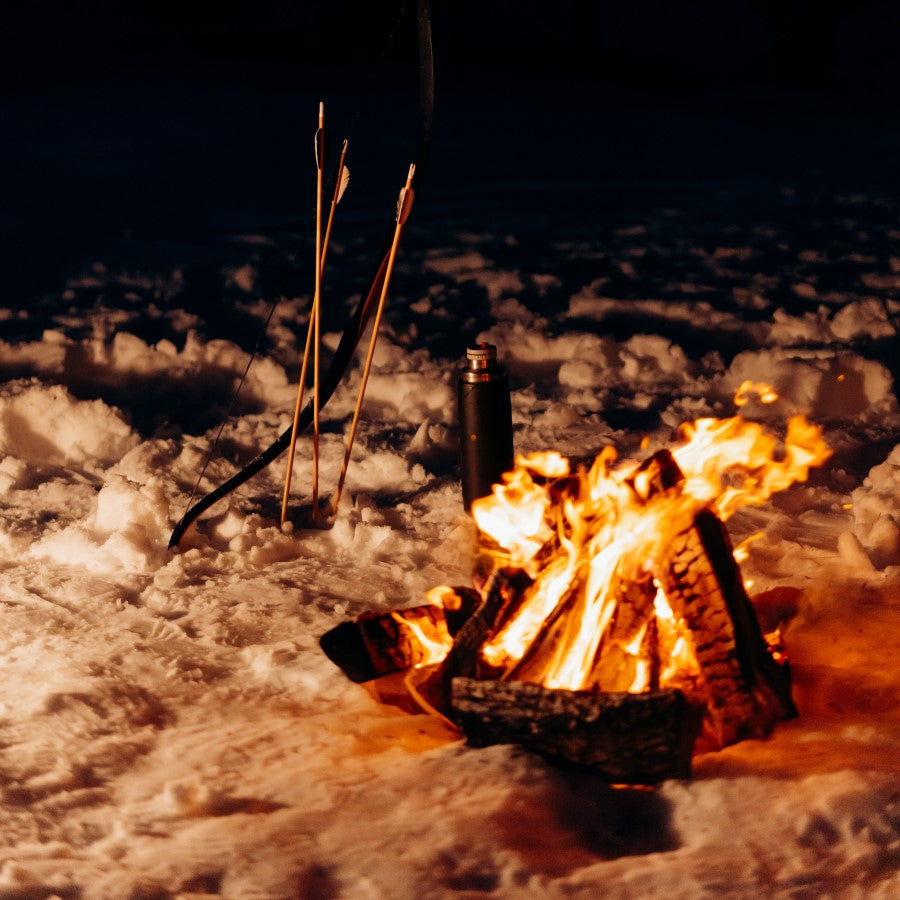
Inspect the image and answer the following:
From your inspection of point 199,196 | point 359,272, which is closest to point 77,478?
point 359,272

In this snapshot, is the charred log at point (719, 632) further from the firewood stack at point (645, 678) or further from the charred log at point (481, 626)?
the charred log at point (481, 626)

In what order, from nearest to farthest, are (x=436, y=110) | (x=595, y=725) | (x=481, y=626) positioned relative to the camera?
(x=595, y=725), (x=481, y=626), (x=436, y=110)

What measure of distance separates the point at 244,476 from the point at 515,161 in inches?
433

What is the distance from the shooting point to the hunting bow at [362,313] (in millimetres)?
4562

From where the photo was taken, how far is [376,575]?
505cm

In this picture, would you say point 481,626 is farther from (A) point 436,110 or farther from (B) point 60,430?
(A) point 436,110

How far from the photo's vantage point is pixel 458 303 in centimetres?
910

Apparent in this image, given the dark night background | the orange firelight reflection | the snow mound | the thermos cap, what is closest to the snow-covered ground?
the snow mound

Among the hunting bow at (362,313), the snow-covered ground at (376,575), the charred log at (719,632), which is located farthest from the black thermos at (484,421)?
the charred log at (719,632)

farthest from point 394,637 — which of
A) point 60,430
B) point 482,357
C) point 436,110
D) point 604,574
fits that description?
point 436,110

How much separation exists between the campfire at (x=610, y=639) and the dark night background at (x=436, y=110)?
6666mm

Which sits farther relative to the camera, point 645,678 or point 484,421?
point 484,421

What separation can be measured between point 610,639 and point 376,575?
1483 mm

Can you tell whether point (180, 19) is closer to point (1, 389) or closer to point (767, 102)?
point (767, 102)
